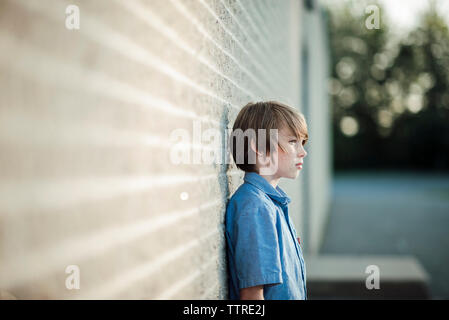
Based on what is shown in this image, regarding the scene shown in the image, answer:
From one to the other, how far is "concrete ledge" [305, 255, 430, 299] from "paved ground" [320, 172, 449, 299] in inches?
21.1

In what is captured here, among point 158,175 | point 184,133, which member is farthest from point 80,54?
point 184,133

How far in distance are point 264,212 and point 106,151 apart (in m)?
1.04

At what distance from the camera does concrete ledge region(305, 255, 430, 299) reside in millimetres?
5117

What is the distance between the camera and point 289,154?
7.34 feet

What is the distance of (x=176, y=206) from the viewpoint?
4.96ft

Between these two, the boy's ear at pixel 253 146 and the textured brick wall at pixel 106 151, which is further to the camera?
the boy's ear at pixel 253 146

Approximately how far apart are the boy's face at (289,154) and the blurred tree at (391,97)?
26745mm

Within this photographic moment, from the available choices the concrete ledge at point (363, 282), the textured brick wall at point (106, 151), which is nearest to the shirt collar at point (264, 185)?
the textured brick wall at point (106, 151)

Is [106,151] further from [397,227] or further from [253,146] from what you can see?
[397,227]

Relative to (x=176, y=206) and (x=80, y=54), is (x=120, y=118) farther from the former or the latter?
(x=176, y=206)

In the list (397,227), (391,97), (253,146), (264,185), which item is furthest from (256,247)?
(391,97)

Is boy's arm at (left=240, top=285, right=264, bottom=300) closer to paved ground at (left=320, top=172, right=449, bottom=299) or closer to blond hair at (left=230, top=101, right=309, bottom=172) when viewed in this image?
blond hair at (left=230, top=101, right=309, bottom=172)

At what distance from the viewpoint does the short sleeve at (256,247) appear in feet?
6.04

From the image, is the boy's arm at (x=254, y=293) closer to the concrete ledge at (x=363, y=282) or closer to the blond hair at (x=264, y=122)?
the blond hair at (x=264, y=122)
